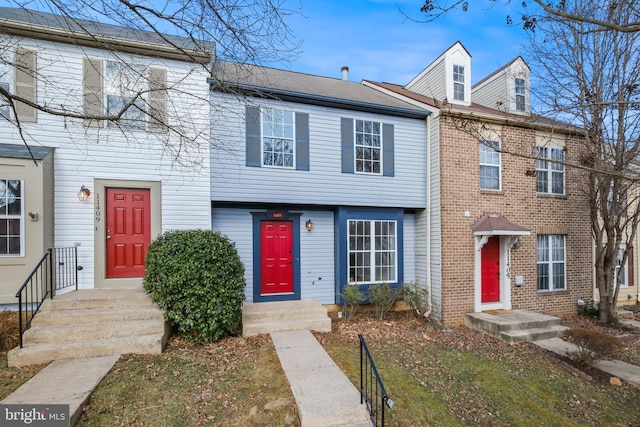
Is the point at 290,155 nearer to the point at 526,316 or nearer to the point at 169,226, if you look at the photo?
the point at 169,226

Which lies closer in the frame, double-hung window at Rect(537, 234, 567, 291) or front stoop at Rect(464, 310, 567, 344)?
front stoop at Rect(464, 310, 567, 344)

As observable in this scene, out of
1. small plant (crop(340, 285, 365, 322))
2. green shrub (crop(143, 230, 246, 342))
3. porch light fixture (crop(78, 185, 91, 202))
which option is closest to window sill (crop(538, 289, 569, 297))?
small plant (crop(340, 285, 365, 322))

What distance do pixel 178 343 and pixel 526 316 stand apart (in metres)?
8.81

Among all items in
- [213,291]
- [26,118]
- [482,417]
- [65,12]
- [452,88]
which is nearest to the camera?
[65,12]

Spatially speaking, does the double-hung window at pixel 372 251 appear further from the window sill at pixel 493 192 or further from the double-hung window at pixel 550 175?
the double-hung window at pixel 550 175

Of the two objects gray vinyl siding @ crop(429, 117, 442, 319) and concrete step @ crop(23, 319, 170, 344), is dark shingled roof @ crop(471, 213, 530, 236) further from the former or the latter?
concrete step @ crop(23, 319, 170, 344)

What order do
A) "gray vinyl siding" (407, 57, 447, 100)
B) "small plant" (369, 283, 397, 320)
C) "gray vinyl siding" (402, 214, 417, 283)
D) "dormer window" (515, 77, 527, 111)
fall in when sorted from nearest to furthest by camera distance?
1. "small plant" (369, 283, 397, 320)
2. "gray vinyl siding" (402, 214, 417, 283)
3. "gray vinyl siding" (407, 57, 447, 100)
4. "dormer window" (515, 77, 527, 111)

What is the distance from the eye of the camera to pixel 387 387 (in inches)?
176

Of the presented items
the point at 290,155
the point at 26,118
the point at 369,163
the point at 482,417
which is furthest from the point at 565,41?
the point at 26,118

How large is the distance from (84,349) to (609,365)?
32.8 feet

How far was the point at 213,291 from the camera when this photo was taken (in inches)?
216

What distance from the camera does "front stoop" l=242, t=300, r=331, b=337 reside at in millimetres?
6152

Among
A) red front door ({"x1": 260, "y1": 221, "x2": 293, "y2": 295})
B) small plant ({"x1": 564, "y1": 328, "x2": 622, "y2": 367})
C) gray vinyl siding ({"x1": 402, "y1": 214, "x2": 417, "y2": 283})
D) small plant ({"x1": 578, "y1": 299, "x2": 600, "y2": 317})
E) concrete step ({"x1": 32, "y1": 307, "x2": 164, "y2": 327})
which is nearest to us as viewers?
concrete step ({"x1": 32, "y1": 307, "x2": 164, "y2": 327})

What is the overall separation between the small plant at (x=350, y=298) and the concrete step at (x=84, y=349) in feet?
14.7
